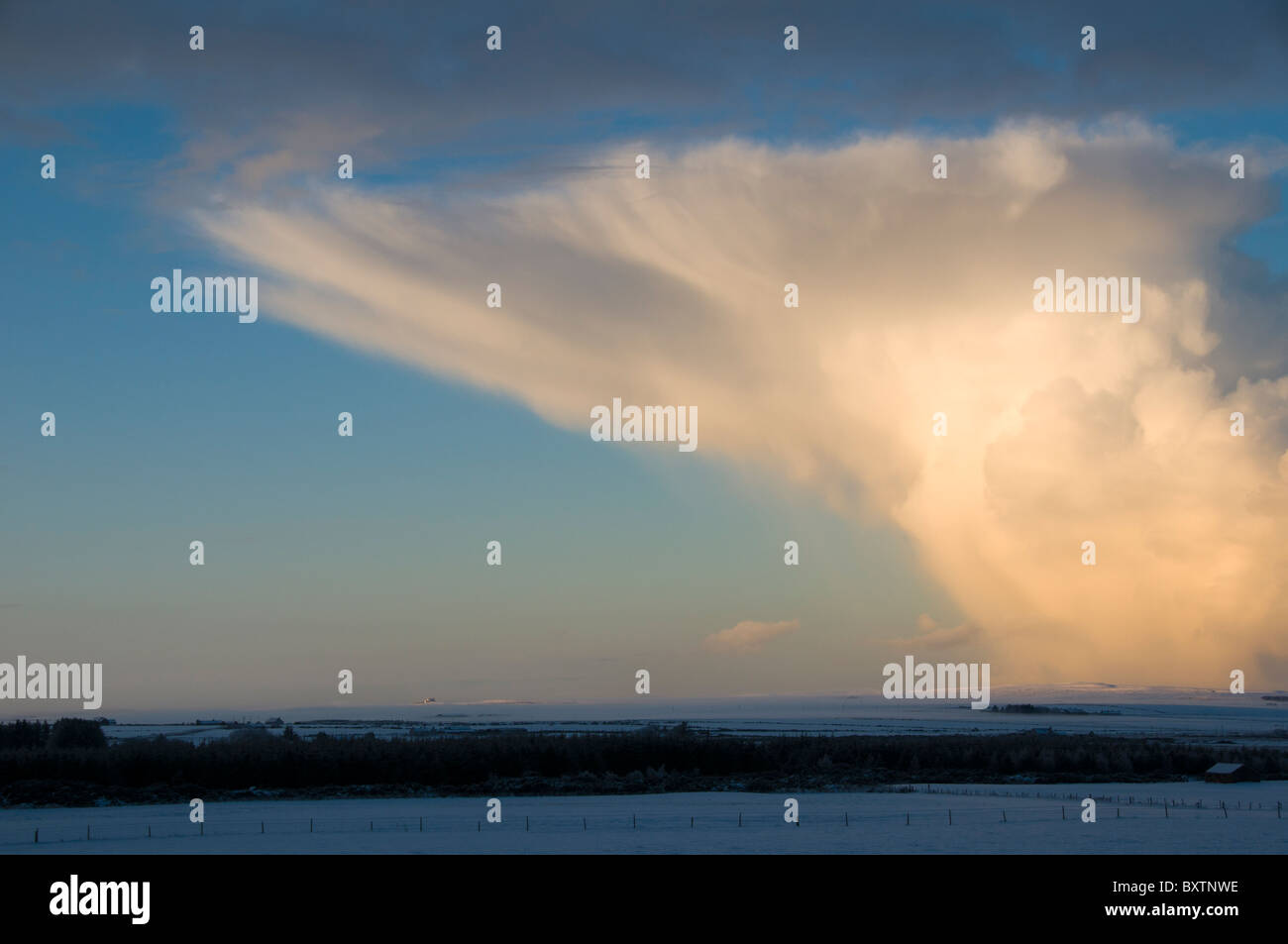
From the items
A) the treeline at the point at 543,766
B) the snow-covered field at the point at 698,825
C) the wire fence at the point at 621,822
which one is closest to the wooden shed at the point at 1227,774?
the treeline at the point at 543,766

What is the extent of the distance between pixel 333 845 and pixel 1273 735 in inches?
5295

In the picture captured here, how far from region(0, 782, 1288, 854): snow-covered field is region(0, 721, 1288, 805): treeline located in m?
6.72

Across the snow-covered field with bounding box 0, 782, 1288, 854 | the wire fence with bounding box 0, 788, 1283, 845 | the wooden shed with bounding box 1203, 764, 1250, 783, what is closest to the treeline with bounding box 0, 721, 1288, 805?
the wooden shed with bounding box 1203, 764, 1250, 783

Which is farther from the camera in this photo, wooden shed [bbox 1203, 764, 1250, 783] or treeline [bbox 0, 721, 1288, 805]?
wooden shed [bbox 1203, 764, 1250, 783]

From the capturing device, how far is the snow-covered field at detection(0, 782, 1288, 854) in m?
41.3

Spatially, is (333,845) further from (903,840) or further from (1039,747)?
(1039,747)

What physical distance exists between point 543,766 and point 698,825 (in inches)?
1396

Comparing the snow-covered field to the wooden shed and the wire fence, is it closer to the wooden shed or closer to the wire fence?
the wire fence

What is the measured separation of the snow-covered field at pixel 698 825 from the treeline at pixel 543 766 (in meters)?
6.72

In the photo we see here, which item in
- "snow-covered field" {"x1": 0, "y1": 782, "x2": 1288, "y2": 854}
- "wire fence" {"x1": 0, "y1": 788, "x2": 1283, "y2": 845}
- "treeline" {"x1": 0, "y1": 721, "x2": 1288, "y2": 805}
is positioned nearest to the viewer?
"snow-covered field" {"x1": 0, "y1": 782, "x2": 1288, "y2": 854}
